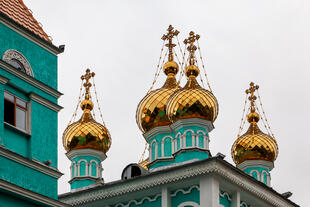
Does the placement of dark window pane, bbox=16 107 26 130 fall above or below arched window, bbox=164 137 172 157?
below

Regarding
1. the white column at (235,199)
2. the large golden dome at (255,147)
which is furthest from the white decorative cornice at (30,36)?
the large golden dome at (255,147)

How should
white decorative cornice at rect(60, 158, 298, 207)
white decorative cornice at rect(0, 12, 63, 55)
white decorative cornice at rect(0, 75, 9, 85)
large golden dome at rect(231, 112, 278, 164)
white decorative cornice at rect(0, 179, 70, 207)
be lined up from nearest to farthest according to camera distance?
1. white decorative cornice at rect(0, 179, 70, 207)
2. white decorative cornice at rect(0, 75, 9, 85)
3. white decorative cornice at rect(0, 12, 63, 55)
4. white decorative cornice at rect(60, 158, 298, 207)
5. large golden dome at rect(231, 112, 278, 164)

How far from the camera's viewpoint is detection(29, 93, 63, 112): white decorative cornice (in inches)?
467

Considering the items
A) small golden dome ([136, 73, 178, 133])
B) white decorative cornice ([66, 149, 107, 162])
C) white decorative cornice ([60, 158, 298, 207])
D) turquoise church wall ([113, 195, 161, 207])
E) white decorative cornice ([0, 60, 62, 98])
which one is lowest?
turquoise church wall ([113, 195, 161, 207])

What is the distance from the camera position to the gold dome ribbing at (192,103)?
19.2 m

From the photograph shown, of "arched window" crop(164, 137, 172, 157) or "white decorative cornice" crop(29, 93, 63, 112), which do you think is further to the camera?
"arched window" crop(164, 137, 172, 157)

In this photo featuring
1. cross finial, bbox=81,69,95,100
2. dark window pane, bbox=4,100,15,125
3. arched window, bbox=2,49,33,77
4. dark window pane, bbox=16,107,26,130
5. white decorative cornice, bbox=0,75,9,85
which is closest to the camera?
white decorative cornice, bbox=0,75,9,85

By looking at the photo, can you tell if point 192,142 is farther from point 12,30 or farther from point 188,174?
point 12,30

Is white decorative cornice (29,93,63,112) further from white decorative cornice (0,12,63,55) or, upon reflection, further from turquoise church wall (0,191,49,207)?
turquoise church wall (0,191,49,207)

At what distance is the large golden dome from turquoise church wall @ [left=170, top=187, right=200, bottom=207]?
5035 mm

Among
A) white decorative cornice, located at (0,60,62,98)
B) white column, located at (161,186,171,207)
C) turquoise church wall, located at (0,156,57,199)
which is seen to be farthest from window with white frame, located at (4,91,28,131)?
white column, located at (161,186,171,207)

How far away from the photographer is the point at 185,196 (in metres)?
17.3

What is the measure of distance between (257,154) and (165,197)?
5.30 metres

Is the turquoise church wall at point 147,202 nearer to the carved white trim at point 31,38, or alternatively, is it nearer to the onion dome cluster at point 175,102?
the onion dome cluster at point 175,102
